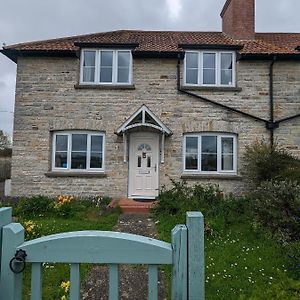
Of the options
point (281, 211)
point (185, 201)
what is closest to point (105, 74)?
point (185, 201)

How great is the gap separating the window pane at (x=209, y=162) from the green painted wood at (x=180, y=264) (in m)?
11.2

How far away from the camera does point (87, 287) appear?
473cm

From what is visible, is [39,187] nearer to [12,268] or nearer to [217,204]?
[217,204]

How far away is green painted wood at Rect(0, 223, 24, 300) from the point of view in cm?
182

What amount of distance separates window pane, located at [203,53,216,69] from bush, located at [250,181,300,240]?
6889 mm

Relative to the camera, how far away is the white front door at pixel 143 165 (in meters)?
12.8

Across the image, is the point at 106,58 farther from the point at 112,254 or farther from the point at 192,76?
the point at 112,254

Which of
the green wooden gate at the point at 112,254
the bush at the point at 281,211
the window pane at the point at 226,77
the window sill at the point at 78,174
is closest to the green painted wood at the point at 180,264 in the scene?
the green wooden gate at the point at 112,254

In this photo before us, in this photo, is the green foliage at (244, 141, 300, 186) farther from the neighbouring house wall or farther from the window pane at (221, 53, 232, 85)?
the window pane at (221, 53, 232, 85)

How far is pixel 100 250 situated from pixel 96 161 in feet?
36.6

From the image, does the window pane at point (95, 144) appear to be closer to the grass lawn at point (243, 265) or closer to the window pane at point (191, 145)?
the window pane at point (191, 145)

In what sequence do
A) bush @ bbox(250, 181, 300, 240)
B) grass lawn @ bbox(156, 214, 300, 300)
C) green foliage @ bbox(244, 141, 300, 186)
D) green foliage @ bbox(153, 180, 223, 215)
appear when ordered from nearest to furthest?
grass lawn @ bbox(156, 214, 300, 300) → bush @ bbox(250, 181, 300, 240) → green foliage @ bbox(153, 180, 223, 215) → green foliage @ bbox(244, 141, 300, 186)

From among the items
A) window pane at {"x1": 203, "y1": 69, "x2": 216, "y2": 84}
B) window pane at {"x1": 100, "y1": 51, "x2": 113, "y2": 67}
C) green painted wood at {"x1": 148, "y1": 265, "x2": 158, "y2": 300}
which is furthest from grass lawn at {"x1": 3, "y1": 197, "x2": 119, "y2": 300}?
window pane at {"x1": 203, "y1": 69, "x2": 216, "y2": 84}

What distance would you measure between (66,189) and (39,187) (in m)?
1.07
